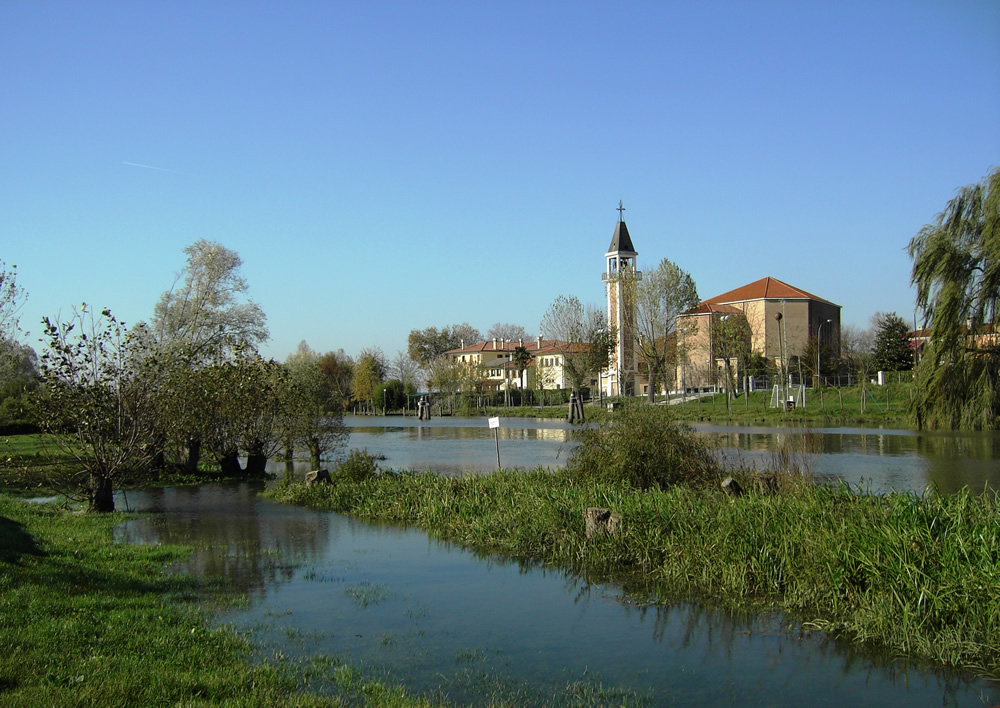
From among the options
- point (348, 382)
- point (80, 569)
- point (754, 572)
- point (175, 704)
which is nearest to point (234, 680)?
point (175, 704)

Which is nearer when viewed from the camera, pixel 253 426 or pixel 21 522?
pixel 21 522

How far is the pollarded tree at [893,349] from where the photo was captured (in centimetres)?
6888

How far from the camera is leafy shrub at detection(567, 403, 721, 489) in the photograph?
1730cm

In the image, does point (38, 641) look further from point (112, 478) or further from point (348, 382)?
point (348, 382)

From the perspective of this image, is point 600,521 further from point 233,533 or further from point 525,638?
point 233,533

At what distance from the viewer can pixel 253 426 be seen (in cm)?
2736

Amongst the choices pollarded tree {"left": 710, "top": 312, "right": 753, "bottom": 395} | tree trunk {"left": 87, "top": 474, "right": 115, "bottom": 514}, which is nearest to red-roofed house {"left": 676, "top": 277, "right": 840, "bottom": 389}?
pollarded tree {"left": 710, "top": 312, "right": 753, "bottom": 395}

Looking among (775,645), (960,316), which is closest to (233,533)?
(775,645)

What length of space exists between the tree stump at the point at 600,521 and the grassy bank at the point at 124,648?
5846mm

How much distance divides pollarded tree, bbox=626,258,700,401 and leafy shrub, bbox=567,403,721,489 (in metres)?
45.8

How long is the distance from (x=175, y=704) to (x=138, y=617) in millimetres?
2804

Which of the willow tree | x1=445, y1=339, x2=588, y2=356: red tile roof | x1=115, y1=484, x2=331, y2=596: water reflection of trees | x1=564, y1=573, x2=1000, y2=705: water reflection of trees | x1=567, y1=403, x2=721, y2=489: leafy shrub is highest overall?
x1=445, y1=339, x2=588, y2=356: red tile roof

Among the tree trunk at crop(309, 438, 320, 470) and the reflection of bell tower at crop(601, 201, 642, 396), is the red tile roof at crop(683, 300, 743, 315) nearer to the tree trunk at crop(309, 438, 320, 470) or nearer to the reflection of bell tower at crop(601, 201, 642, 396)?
the reflection of bell tower at crop(601, 201, 642, 396)

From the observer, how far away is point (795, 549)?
10797 millimetres
